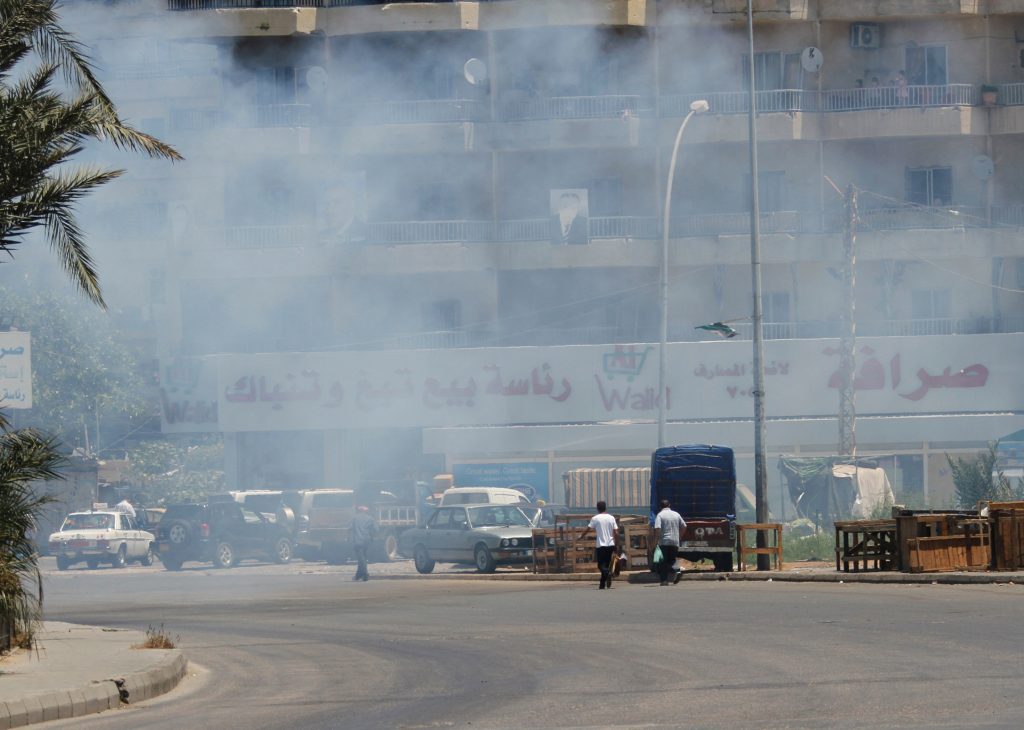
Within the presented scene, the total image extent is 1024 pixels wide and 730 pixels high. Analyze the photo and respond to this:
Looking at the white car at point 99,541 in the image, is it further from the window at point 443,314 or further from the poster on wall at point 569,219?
the poster on wall at point 569,219

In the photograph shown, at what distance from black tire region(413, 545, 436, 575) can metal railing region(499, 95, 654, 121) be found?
15.2 metres

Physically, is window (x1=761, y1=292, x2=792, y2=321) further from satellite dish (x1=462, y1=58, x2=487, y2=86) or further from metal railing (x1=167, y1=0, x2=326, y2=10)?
metal railing (x1=167, y1=0, x2=326, y2=10)

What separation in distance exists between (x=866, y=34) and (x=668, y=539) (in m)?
23.6

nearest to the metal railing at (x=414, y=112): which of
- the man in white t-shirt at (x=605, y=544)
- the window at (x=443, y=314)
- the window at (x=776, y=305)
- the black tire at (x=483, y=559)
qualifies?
the window at (x=443, y=314)

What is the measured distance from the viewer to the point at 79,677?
12094mm

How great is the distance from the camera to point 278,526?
1425 inches

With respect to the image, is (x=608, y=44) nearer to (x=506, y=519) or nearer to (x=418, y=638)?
(x=506, y=519)

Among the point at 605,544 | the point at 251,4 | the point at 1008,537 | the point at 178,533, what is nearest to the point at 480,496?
the point at 178,533

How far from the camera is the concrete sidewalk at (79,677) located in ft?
35.2

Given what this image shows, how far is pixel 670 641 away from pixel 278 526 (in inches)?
897

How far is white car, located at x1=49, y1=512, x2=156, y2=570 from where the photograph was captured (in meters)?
37.9

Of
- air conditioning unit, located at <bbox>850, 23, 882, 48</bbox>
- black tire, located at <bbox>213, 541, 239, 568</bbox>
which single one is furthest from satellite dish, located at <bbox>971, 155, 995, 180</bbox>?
black tire, located at <bbox>213, 541, 239, 568</bbox>

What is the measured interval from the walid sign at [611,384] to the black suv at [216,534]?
4.11 meters

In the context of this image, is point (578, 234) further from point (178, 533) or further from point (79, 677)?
point (79, 677)
